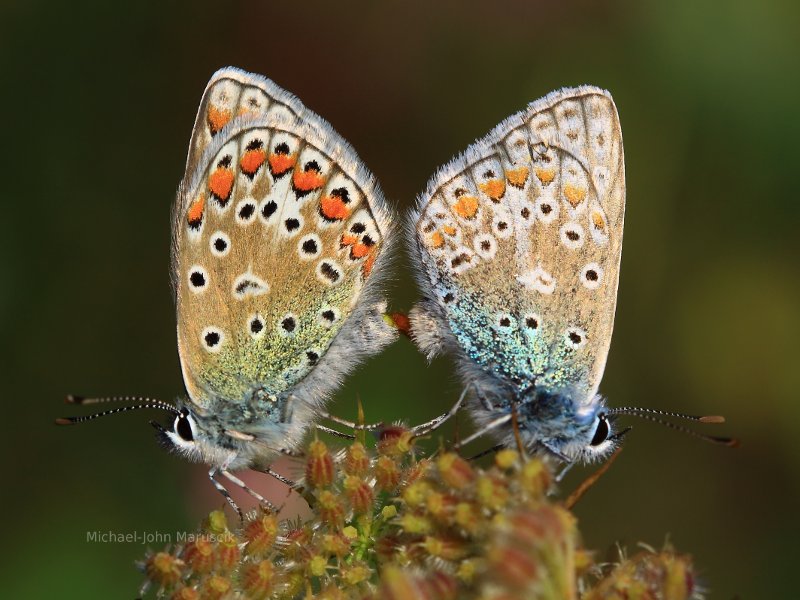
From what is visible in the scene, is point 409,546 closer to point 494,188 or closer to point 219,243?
point 219,243

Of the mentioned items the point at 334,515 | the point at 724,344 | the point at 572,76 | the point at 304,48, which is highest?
the point at 304,48

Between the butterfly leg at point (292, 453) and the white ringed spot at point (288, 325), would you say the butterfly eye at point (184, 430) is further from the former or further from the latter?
the white ringed spot at point (288, 325)

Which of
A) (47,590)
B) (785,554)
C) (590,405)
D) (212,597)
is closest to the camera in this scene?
(212,597)

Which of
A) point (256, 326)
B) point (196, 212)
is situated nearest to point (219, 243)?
point (196, 212)

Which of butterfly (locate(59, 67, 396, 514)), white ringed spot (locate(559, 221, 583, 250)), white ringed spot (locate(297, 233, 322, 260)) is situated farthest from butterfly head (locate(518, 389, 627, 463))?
white ringed spot (locate(297, 233, 322, 260))

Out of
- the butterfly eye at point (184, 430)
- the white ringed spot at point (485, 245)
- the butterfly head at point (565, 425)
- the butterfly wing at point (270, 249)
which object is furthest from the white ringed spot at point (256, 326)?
the butterfly head at point (565, 425)

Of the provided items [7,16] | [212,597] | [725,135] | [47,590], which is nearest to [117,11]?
[7,16]

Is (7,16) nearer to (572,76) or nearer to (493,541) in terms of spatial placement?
(572,76)

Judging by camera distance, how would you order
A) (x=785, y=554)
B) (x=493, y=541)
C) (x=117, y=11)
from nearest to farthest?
(x=493, y=541), (x=785, y=554), (x=117, y=11)

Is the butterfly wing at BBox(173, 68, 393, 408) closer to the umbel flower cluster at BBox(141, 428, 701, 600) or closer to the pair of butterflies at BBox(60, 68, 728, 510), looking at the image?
the pair of butterflies at BBox(60, 68, 728, 510)
